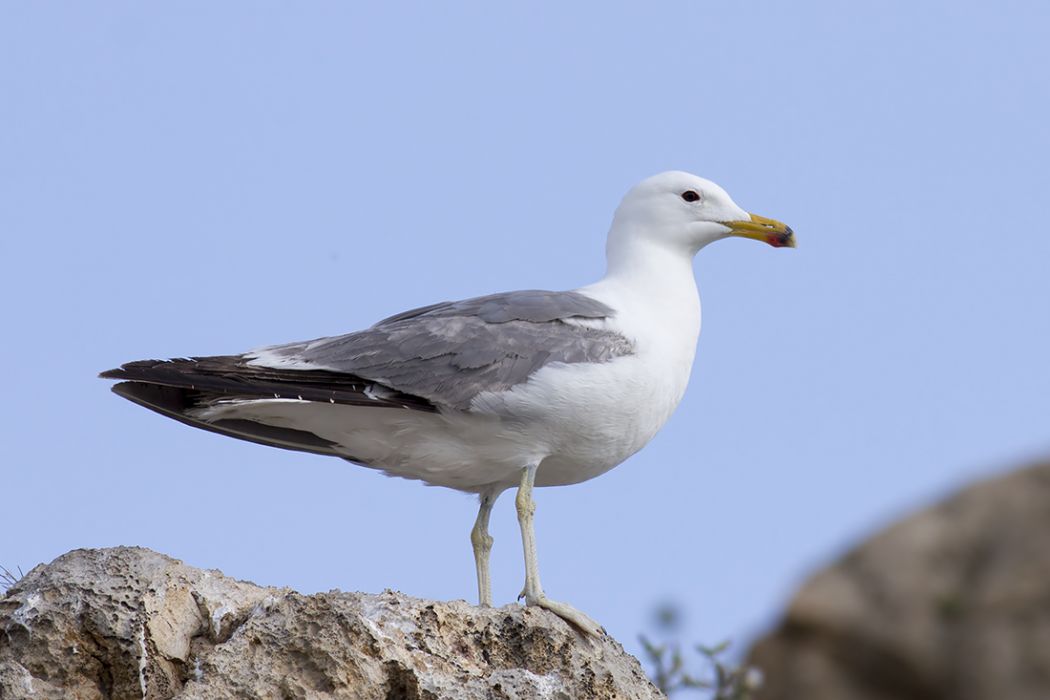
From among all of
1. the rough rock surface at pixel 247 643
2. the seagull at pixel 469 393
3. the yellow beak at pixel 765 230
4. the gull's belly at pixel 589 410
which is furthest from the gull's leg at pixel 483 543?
the yellow beak at pixel 765 230

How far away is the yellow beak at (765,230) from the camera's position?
9781mm

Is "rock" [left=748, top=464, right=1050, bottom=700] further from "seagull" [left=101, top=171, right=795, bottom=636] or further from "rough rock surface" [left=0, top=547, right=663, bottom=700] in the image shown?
"seagull" [left=101, top=171, right=795, bottom=636]

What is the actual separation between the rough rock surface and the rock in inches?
151

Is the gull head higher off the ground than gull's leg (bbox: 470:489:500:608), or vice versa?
the gull head

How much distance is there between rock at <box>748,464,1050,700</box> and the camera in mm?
2287

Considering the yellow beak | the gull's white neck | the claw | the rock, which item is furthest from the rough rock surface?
the yellow beak

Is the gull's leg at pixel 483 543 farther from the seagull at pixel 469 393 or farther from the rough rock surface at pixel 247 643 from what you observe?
the rough rock surface at pixel 247 643

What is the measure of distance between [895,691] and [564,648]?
418cm

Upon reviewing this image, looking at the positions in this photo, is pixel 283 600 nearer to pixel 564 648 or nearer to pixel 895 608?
pixel 564 648

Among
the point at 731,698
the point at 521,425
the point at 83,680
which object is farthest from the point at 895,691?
the point at 521,425

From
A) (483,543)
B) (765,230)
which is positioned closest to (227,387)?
(483,543)

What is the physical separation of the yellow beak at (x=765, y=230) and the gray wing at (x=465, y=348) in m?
1.60

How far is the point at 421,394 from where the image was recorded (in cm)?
796

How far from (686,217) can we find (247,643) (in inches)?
181
